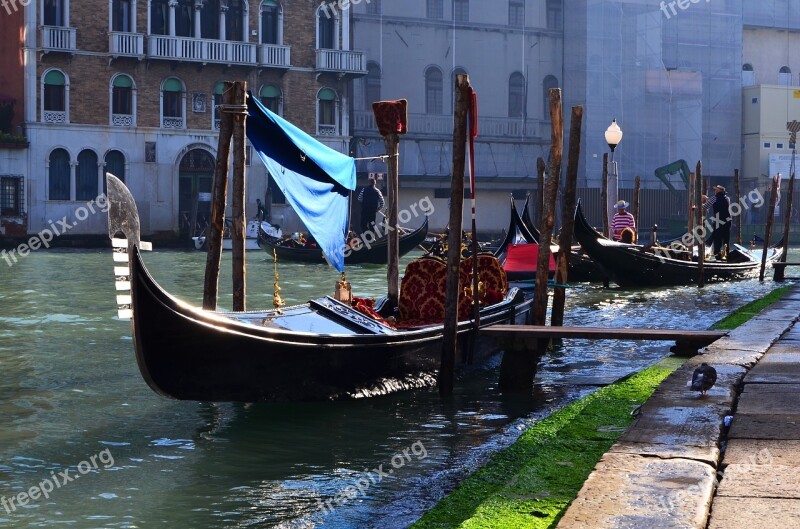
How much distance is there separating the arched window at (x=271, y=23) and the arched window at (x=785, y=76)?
47.1 ft

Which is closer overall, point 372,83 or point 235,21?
point 235,21

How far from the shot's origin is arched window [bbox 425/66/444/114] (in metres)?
25.8

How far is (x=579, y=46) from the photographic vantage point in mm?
26234

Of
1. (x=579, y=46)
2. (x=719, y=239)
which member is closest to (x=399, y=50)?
(x=579, y=46)

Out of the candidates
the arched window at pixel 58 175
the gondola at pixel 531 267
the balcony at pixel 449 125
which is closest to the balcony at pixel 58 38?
the arched window at pixel 58 175

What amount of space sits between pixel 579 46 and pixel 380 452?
2258cm

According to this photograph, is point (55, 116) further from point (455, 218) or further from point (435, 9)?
point (455, 218)

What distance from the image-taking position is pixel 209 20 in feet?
74.8

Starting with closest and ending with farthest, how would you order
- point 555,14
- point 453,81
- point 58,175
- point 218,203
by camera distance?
point 218,203 → point 58,175 → point 453,81 → point 555,14

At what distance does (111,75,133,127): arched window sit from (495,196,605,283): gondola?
10108 millimetres

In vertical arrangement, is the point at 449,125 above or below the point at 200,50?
below

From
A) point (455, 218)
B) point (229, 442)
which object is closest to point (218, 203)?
point (455, 218)

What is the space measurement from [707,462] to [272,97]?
20.5 metres

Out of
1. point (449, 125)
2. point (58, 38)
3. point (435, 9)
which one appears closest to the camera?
point (58, 38)
